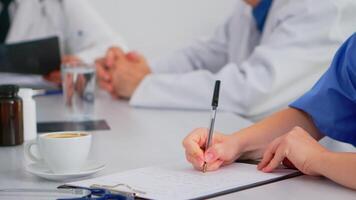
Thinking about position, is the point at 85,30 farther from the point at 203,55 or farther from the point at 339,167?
the point at 339,167

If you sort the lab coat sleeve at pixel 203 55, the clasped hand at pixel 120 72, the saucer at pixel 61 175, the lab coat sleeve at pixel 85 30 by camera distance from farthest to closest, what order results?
1. the lab coat sleeve at pixel 85 30
2. the lab coat sleeve at pixel 203 55
3. the clasped hand at pixel 120 72
4. the saucer at pixel 61 175

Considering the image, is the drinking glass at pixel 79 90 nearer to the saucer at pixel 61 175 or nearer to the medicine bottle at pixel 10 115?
the medicine bottle at pixel 10 115

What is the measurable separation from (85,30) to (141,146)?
122 cm

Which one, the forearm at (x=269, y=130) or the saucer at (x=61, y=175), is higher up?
the forearm at (x=269, y=130)

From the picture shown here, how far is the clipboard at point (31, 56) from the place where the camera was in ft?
5.71

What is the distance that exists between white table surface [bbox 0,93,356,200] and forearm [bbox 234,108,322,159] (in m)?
0.12

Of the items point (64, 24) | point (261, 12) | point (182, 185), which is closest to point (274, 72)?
point (261, 12)

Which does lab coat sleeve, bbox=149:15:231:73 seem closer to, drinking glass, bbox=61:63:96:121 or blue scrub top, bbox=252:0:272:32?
blue scrub top, bbox=252:0:272:32

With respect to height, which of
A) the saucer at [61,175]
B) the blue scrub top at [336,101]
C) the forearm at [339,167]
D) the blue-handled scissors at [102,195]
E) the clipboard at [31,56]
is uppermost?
the clipboard at [31,56]

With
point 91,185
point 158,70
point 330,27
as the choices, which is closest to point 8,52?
point 158,70

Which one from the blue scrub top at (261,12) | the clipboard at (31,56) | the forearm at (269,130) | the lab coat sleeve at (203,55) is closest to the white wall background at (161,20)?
the lab coat sleeve at (203,55)

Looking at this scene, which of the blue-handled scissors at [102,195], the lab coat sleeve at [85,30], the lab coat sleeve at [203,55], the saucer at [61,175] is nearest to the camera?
the blue-handled scissors at [102,195]

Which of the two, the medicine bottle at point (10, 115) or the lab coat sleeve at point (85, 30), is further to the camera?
the lab coat sleeve at point (85, 30)

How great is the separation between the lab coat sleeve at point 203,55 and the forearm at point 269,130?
1070mm
